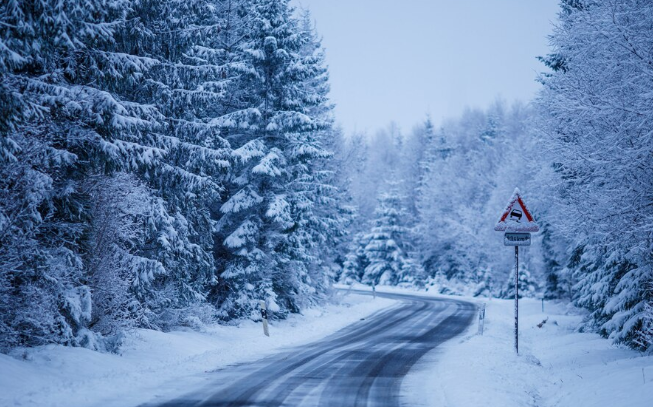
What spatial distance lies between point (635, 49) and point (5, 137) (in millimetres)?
10608

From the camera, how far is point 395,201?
2178 inches

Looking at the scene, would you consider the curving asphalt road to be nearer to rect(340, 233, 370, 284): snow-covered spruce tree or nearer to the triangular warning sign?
the triangular warning sign

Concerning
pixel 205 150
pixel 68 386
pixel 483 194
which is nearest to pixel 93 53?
pixel 205 150

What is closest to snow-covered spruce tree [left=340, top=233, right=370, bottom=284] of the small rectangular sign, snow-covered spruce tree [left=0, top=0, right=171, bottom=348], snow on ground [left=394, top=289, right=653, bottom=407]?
snow on ground [left=394, top=289, right=653, bottom=407]

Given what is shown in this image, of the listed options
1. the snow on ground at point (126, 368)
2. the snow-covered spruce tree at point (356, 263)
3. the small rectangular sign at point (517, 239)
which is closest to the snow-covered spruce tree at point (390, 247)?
the snow-covered spruce tree at point (356, 263)

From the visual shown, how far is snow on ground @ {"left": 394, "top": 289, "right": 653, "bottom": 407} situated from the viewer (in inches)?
317

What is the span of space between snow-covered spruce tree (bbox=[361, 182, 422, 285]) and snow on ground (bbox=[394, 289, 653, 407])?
3813cm

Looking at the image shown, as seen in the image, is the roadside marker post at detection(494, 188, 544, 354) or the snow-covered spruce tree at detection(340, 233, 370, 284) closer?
the roadside marker post at detection(494, 188, 544, 354)

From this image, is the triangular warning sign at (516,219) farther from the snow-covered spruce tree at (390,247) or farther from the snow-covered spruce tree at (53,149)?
the snow-covered spruce tree at (390,247)

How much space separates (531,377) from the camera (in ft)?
34.9

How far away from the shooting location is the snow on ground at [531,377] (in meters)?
8.05

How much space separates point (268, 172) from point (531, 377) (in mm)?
13050

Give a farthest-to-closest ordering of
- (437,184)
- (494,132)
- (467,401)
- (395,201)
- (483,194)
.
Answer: (494,132), (437,184), (483,194), (395,201), (467,401)

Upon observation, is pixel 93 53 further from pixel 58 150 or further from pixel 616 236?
pixel 616 236
